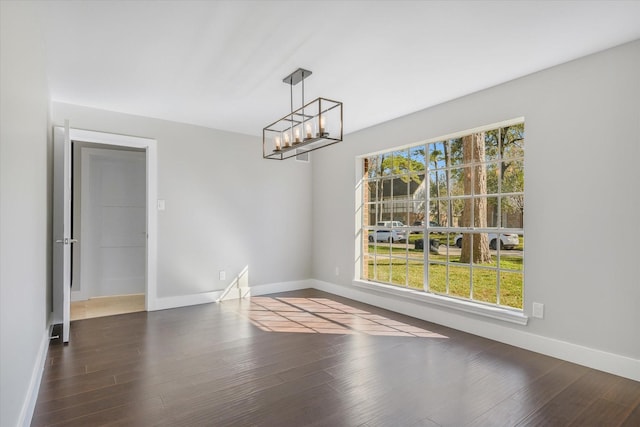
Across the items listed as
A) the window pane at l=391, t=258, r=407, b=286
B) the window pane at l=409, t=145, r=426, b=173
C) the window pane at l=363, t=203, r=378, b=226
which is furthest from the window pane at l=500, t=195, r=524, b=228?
the window pane at l=363, t=203, r=378, b=226

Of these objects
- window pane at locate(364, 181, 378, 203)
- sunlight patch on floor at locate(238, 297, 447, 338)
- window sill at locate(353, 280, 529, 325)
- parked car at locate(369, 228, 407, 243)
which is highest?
window pane at locate(364, 181, 378, 203)

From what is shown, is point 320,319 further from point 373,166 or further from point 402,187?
point 373,166

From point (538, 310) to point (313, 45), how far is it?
3008 millimetres

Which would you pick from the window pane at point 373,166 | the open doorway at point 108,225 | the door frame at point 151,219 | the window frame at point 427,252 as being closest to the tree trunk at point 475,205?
the window frame at point 427,252

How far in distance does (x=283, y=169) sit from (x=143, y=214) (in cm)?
245

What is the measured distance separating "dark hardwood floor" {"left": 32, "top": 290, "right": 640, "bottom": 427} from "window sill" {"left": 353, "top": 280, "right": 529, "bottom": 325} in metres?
0.26

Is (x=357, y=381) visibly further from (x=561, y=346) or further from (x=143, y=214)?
(x=143, y=214)

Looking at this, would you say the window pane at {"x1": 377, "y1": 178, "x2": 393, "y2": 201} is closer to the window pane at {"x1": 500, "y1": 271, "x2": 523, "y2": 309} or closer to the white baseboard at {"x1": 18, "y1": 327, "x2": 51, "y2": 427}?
the window pane at {"x1": 500, "y1": 271, "x2": 523, "y2": 309}

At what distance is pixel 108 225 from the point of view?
5398mm

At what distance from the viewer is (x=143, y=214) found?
18.7ft

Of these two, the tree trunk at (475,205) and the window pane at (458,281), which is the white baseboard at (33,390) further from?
the window pane at (458,281)

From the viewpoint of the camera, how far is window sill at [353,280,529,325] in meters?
3.25

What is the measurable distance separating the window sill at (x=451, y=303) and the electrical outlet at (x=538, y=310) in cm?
8

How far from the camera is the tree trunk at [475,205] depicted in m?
3.80
